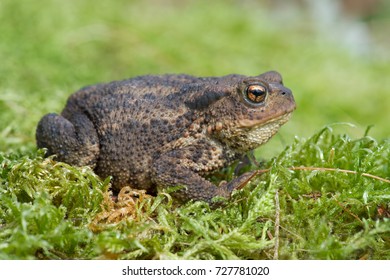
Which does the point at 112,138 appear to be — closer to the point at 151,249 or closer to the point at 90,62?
the point at 151,249

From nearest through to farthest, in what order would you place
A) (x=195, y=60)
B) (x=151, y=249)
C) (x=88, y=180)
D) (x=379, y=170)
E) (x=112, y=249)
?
(x=112, y=249)
(x=151, y=249)
(x=88, y=180)
(x=379, y=170)
(x=195, y=60)

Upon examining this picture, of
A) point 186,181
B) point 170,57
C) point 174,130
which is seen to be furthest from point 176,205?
point 170,57

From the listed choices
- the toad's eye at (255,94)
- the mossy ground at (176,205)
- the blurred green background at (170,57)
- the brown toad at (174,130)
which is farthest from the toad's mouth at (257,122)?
the blurred green background at (170,57)

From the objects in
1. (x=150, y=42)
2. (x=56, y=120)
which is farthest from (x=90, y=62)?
(x=56, y=120)

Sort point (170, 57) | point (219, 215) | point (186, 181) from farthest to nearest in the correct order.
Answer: point (170, 57)
point (186, 181)
point (219, 215)

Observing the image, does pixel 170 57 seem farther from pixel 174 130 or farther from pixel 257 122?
pixel 257 122

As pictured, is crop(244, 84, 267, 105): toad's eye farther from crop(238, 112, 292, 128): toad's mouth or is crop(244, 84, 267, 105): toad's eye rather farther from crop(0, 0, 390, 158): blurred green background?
crop(0, 0, 390, 158): blurred green background

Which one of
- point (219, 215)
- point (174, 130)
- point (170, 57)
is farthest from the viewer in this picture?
point (170, 57)
